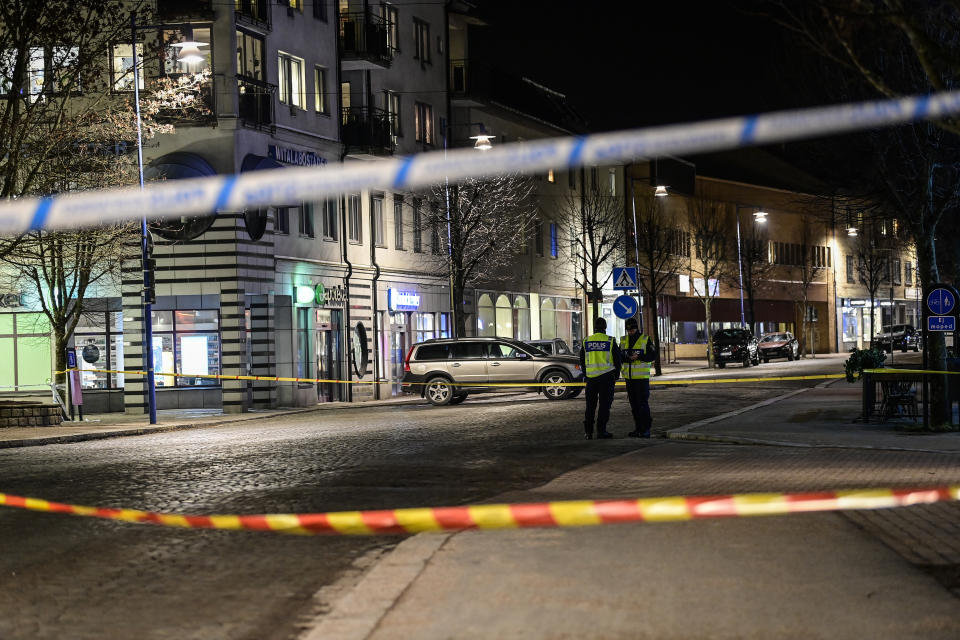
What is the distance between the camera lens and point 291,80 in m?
38.2

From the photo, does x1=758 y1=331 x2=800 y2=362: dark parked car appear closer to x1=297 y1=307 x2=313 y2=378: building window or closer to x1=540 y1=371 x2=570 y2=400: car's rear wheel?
x1=297 y1=307 x2=313 y2=378: building window

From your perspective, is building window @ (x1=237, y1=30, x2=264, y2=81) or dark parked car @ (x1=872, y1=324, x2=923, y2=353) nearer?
building window @ (x1=237, y1=30, x2=264, y2=81)

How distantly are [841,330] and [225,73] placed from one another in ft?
220

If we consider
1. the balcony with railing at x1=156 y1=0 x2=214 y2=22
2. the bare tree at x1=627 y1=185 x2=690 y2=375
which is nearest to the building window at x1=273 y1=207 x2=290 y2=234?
the balcony with railing at x1=156 y1=0 x2=214 y2=22

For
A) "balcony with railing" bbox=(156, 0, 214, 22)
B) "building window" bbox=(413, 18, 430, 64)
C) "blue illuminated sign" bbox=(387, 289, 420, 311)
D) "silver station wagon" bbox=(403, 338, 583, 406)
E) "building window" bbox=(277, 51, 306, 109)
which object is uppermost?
"building window" bbox=(413, 18, 430, 64)

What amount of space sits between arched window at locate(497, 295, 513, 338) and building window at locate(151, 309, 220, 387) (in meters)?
19.0

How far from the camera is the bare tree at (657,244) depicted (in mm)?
63625

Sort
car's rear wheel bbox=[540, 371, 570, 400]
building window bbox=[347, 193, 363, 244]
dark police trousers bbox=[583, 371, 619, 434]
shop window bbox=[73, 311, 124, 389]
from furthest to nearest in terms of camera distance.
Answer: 1. building window bbox=[347, 193, 363, 244]
2. shop window bbox=[73, 311, 124, 389]
3. car's rear wheel bbox=[540, 371, 570, 400]
4. dark police trousers bbox=[583, 371, 619, 434]

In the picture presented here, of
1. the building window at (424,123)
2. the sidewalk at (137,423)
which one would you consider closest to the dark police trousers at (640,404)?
the sidewalk at (137,423)

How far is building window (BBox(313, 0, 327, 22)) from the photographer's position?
131 ft

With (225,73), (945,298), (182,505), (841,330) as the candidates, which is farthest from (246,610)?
(841,330)

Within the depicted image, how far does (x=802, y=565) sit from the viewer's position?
27.6ft

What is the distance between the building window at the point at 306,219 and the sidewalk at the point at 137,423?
505 cm

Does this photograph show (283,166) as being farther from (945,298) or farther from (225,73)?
(945,298)
